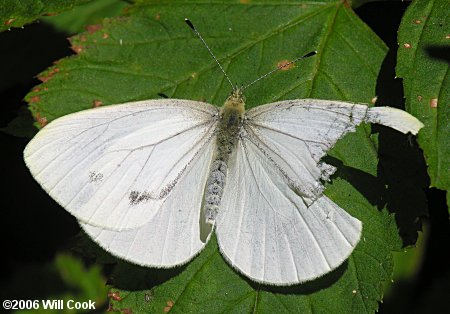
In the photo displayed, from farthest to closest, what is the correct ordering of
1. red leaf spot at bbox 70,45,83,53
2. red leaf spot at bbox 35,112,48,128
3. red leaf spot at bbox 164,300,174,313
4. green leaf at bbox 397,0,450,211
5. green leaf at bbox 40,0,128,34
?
green leaf at bbox 40,0,128,34
red leaf spot at bbox 70,45,83,53
red leaf spot at bbox 35,112,48,128
red leaf spot at bbox 164,300,174,313
green leaf at bbox 397,0,450,211

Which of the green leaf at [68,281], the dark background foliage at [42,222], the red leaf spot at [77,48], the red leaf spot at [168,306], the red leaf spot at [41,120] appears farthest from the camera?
the green leaf at [68,281]

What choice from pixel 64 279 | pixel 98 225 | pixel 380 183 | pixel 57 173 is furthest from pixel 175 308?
pixel 64 279

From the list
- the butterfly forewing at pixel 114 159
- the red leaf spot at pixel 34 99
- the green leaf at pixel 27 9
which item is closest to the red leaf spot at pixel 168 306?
the butterfly forewing at pixel 114 159

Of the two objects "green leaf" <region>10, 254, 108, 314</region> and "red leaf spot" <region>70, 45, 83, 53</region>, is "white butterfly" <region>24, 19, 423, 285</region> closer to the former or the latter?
"red leaf spot" <region>70, 45, 83, 53</region>

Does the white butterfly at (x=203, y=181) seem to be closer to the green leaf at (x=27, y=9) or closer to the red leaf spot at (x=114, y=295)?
the red leaf spot at (x=114, y=295)

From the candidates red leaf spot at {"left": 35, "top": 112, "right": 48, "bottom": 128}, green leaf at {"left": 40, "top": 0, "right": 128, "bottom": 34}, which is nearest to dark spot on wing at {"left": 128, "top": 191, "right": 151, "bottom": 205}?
red leaf spot at {"left": 35, "top": 112, "right": 48, "bottom": 128}
